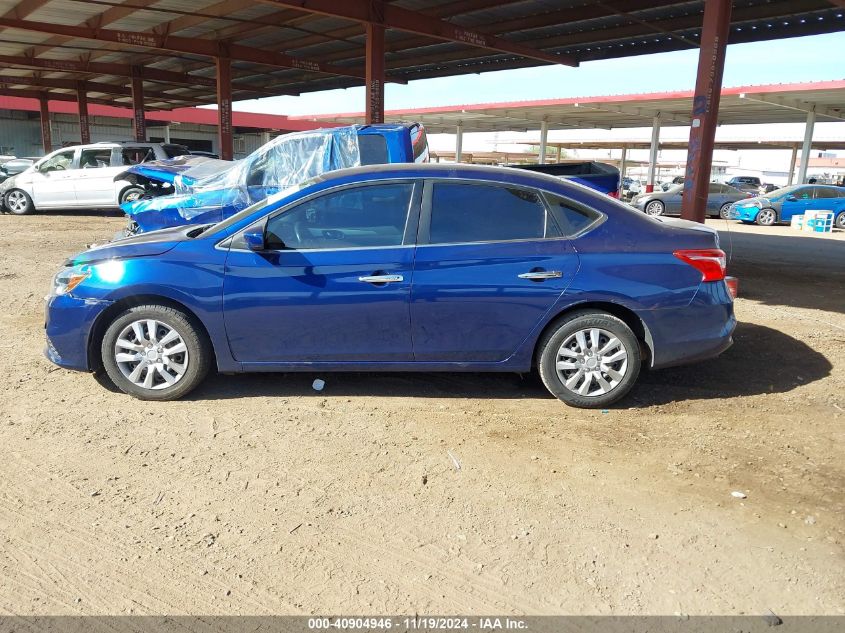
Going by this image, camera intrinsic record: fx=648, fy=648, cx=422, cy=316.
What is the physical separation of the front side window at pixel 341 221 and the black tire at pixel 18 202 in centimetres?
1541

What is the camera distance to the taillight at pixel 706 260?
177 inches

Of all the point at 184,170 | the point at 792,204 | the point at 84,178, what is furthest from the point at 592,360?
the point at 792,204

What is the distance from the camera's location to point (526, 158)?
66000 mm

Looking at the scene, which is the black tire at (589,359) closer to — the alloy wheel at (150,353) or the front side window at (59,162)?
the alloy wheel at (150,353)

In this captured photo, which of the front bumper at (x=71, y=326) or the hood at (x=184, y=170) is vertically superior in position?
the hood at (x=184, y=170)

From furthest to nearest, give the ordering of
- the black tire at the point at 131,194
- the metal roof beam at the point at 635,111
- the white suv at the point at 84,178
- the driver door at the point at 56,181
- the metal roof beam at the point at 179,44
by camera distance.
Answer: the metal roof beam at the point at 635,111, the metal roof beam at the point at 179,44, the driver door at the point at 56,181, the white suv at the point at 84,178, the black tire at the point at 131,194

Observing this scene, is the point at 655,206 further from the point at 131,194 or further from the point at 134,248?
the point at 134,248

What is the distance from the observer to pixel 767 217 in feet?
69.0

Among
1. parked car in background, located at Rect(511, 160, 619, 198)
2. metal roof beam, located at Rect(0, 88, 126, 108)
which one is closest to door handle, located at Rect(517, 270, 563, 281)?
parked car in background, located at Rect(511, 160, 619, 198)

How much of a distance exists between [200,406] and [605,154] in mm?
71357

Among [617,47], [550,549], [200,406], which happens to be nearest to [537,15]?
[617,47]

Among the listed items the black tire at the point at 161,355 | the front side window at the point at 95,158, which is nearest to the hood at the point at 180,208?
the black tire at the point at 161,355

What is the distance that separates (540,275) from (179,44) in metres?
18.8

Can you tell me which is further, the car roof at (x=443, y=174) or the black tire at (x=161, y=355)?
the car roof at (x=443, y=174)
